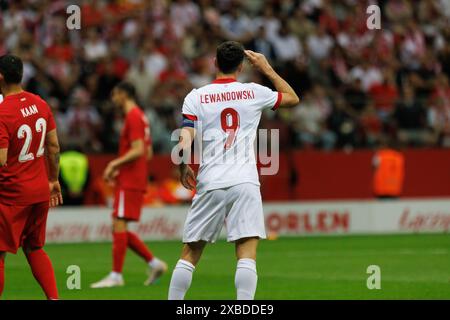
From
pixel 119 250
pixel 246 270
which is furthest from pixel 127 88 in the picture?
pixel 246 270

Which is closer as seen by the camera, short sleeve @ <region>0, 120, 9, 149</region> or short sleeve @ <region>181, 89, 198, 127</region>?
short sleeve @ <region>181, 89, 198, 127</region>

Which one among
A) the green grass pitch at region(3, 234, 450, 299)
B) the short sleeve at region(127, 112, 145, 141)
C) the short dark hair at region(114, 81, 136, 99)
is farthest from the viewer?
the short dark hair at region(114, 81, 136, 99)

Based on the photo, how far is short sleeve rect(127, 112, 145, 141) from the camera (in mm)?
14898

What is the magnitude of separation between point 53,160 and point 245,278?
2335 mm

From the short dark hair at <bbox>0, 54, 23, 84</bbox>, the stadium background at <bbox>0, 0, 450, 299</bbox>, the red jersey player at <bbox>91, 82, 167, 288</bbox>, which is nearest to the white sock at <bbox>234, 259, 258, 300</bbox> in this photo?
the short dark hair at <bbox>0, 54, 23, 84</bbox>

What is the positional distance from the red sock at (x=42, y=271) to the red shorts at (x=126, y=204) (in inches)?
158

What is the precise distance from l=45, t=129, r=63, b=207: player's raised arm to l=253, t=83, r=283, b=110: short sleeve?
208 centimetres

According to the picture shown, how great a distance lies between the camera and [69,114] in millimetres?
22578

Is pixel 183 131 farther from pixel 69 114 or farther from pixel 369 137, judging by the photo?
pixel 369 137

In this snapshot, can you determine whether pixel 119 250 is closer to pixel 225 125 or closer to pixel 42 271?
pixel 42 271

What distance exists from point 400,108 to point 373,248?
5646 millimetres

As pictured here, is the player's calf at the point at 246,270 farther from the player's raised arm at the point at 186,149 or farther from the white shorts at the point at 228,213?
the player's raised arm at the point at 186,149

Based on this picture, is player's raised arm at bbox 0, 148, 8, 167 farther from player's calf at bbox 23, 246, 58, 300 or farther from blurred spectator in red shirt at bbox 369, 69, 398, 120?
blurred spectator in red shirt at bbox 369, 69, 398, 120

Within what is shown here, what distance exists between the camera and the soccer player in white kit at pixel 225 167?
1007cm
